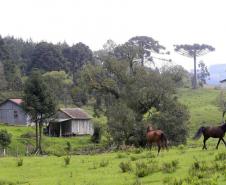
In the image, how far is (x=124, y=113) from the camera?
50188 mm

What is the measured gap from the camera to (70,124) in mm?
80625

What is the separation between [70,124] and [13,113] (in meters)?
11.7

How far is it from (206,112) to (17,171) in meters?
65.8

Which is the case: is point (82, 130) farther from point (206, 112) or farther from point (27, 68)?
point (27, 68)

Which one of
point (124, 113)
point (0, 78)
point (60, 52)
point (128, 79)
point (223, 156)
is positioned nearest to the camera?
point (223, 156)

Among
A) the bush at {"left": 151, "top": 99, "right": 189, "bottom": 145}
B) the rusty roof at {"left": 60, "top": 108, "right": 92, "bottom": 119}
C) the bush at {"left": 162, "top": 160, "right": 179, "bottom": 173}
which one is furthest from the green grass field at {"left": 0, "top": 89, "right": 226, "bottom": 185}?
the rusty roof at {"left": 60, "top": 108, "right": 92, "bottom": 119}

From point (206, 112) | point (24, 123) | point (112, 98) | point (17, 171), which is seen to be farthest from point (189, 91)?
point (17, 171)

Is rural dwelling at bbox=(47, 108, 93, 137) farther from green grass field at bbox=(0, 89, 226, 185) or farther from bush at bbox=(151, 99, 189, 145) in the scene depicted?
green grass field at bbox=(0, 89, 226, 185)

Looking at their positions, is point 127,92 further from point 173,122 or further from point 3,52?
point 3,52

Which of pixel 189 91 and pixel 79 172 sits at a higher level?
pixel 189 91

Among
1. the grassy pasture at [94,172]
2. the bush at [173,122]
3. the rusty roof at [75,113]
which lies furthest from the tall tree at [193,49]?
the grassy pasture at [94,172]

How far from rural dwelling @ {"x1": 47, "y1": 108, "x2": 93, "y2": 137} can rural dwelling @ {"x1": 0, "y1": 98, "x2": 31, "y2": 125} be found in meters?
6.61

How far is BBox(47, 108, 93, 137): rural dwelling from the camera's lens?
79625 mm

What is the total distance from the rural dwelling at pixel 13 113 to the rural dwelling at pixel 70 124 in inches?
260
